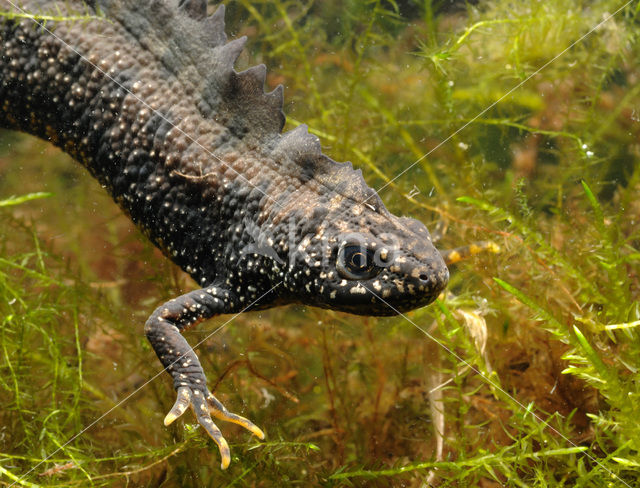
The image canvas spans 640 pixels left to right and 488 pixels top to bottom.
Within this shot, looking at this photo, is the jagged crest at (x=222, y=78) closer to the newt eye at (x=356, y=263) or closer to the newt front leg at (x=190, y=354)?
the newt eye at (x=356, y=263)

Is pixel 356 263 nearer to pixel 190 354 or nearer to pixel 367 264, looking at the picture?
pixel 367 264

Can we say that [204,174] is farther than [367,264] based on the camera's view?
Yes

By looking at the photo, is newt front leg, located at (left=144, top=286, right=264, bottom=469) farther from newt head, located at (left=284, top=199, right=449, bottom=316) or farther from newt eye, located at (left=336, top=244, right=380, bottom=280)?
newt eye, located at (left=336, top=244, right=380, bottom=280)

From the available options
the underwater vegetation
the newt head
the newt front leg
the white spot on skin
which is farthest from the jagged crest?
the newt front leg

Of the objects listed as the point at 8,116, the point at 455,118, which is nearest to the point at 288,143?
the point at 455,118

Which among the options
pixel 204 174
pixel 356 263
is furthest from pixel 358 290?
pixel 204 174

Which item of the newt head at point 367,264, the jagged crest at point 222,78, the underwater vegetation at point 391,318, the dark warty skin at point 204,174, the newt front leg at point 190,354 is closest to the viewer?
the newt head at point 367,264

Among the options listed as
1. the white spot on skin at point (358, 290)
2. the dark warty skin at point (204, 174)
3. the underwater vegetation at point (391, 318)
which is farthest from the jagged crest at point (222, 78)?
the white spot on skin at point (358, 290)

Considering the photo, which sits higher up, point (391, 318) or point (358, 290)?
point (358, 290)
